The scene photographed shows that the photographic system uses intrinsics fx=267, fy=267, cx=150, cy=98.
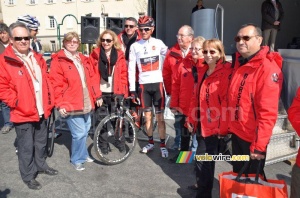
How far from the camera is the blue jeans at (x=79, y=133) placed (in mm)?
3789

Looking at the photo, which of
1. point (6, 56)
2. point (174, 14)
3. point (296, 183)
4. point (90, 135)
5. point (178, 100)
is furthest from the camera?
point (174, 14)

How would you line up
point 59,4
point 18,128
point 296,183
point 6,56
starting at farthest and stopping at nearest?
point 59,4
point 18,128
point 6,56
point 296,183

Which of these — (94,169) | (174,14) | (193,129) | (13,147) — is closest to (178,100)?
(193,129)

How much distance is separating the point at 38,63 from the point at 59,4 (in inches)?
1488

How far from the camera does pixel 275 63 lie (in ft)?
7.52

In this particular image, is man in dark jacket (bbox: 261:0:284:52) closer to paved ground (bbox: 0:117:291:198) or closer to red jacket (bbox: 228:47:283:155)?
paved ground (bbox: 0:117:291:198)

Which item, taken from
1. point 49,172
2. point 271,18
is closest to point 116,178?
point 49,172

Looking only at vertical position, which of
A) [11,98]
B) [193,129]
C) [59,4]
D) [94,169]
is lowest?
[94,169]

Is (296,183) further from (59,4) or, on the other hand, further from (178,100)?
(59,4)

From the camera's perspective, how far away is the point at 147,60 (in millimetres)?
4191

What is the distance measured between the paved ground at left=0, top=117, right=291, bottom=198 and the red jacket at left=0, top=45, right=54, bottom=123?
947 mm

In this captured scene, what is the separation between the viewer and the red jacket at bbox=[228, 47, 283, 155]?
7.09 feet

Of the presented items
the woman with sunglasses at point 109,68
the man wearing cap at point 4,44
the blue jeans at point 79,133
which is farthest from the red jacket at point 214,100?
the man wearing cap at point 4,44

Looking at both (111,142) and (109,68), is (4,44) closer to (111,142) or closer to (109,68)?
(109,68)
